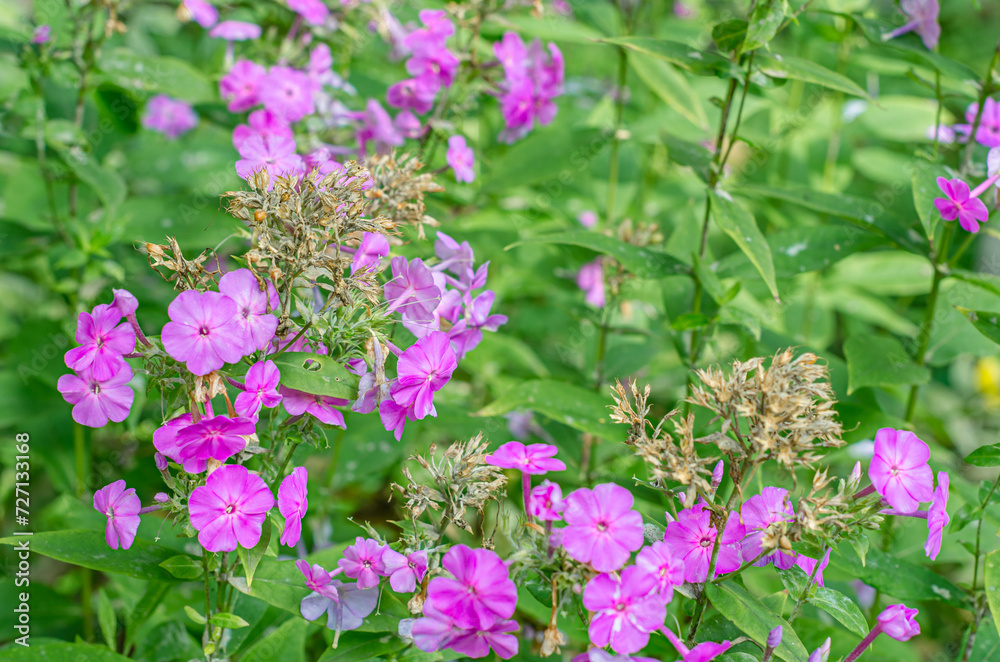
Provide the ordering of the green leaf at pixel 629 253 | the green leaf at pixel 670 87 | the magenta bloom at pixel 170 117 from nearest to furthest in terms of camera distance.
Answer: the green leaf at pixel 629 253, the green leaf at pixel 670 87, the magenta bloom at pixel 170 117

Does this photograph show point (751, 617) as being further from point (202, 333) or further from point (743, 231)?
point (202, 333)

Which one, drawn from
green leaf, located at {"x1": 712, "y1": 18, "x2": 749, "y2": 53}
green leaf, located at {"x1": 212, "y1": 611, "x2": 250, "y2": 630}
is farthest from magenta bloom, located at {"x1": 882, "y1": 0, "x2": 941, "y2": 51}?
green leaf, located at {"x1": 212, "y1": 611, "x2": 250, "y2": 630}

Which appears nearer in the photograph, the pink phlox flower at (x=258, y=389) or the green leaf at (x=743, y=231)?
the pink phlox flower at (x=258, y=389)

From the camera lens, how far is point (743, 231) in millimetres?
1567

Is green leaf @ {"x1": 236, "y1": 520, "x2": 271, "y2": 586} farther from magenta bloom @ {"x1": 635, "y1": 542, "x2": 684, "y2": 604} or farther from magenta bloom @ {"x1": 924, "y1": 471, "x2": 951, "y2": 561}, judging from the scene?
magenta bloom @ {"x1": 924, "y1": 471, "x2": 951, "y2": 561}

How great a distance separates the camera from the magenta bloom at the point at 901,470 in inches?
43.7

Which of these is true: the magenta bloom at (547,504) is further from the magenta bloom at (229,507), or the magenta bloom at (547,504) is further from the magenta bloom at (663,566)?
the magenta bloom at (229,507)

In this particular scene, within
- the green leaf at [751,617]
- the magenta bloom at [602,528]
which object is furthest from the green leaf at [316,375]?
the green leaf at [751,617]

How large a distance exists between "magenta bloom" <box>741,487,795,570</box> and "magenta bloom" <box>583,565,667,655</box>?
8.9 inches

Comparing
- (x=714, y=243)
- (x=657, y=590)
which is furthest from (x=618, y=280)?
(x=714, y=243)

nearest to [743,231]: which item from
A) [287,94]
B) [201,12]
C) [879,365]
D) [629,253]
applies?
[629,253]

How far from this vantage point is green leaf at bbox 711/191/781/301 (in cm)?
150

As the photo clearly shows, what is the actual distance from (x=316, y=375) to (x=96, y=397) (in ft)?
1.19

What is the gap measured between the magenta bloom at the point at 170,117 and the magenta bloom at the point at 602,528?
2306mm
